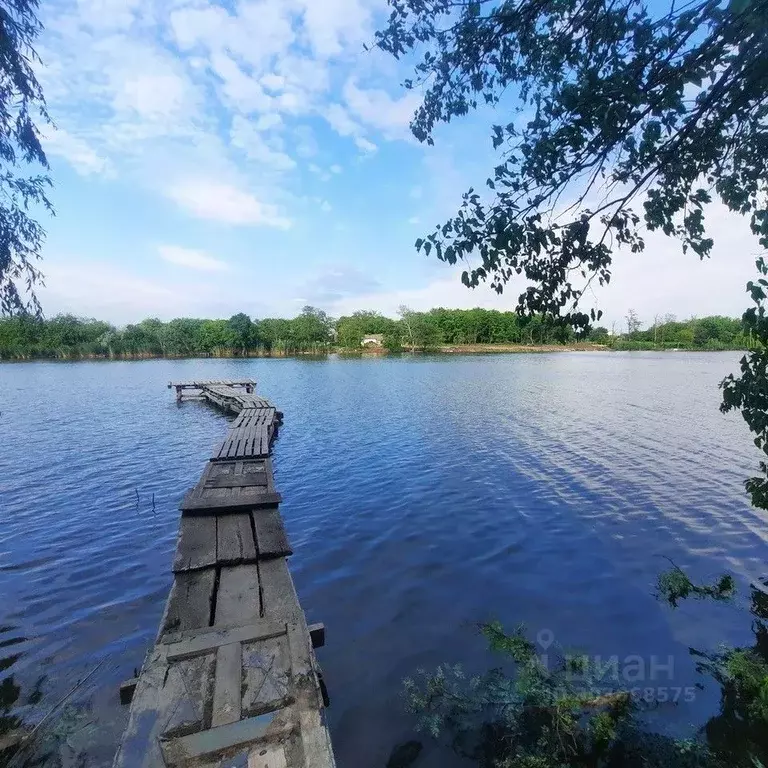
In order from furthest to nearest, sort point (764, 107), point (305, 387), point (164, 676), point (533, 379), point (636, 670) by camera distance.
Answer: point (533, 379), point (305, 387), point (636, 670), point (764, 107), point (164, 676)

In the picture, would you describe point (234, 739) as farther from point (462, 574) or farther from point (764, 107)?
A: point (764, 107)

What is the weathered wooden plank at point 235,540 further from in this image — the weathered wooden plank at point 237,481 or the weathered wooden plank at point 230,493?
the weathered wooden plank at point 237,481

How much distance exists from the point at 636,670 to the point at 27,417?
2671 centimetres

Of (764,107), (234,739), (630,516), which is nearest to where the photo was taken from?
(234,739)

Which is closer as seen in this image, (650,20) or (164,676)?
(164,676)

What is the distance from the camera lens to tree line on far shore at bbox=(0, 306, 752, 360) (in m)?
77.1

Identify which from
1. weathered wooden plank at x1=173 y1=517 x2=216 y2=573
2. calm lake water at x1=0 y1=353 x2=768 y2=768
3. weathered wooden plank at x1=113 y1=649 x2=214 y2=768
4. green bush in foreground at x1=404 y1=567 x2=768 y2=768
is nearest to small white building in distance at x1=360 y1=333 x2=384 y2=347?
calm lake water at x1=0 y1=353 x2=768 y2=768

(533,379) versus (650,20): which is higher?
(650,20)

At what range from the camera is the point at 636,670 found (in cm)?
504

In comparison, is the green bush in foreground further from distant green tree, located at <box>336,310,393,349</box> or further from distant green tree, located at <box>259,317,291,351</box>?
distant green tree, located at <box>336,310,393,349</box>

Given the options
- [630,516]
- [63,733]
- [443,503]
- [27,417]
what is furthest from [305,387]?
[63,733]

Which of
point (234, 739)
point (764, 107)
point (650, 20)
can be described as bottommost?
point (234, 739)

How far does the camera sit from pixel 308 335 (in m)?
105

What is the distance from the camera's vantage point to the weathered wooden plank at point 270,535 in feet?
19.5
